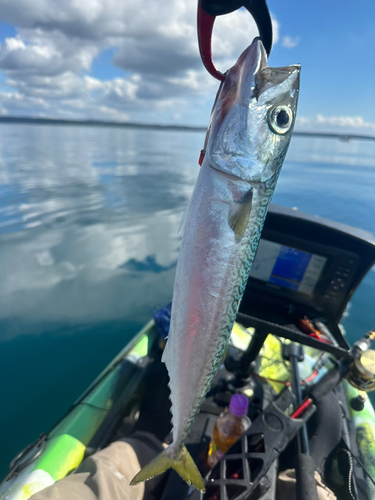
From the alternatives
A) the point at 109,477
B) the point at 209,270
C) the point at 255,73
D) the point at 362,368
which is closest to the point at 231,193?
the point at 209,270

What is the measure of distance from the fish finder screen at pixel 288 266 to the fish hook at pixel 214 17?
1.56 metres

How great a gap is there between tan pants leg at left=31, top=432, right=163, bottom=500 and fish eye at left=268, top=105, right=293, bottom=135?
2327mm

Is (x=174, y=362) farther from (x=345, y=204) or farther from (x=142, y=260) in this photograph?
(x=345, y=204)

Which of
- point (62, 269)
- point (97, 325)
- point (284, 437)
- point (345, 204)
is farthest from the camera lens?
point (345, 204)

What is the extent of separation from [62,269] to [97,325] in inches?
87.6

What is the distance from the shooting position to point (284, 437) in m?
1.84

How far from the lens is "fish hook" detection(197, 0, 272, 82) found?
1.10 meters

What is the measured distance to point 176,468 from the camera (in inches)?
59.7

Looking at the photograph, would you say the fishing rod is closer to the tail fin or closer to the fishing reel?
the fishing reel

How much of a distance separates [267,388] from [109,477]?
6.47ft

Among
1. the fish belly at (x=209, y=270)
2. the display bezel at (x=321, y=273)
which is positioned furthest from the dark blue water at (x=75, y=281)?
the fish belly at (x=209, y=270)

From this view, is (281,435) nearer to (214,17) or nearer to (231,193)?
(231,193)

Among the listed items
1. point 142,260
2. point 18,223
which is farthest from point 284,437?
point 18,223

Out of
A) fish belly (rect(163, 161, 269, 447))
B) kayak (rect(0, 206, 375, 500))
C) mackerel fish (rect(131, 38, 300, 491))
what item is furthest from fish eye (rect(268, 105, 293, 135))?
kayak (rect(0, 206, 375, 500))
